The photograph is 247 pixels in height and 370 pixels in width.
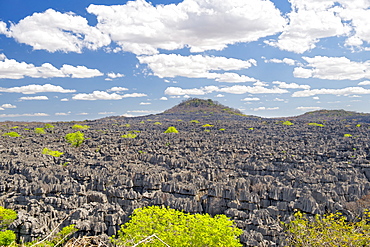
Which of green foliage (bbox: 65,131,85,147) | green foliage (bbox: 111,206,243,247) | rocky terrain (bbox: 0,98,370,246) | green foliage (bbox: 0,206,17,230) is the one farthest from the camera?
green foliage (bbox: 65,131,85,147)

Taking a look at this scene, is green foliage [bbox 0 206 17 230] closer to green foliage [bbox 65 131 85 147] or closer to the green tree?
the green tree

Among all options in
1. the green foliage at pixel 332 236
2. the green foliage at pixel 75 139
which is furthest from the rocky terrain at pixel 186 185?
the green foliage at pixel 75 139

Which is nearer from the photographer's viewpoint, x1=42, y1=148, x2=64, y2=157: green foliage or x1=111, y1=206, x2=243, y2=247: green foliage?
x1=111, y1=206, x2=243, y2=247: green foliage

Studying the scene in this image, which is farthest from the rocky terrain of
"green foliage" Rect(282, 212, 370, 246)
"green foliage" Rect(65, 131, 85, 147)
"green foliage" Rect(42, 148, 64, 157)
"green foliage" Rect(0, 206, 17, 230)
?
"green foliage" Rect(65, 131, 85, 147)

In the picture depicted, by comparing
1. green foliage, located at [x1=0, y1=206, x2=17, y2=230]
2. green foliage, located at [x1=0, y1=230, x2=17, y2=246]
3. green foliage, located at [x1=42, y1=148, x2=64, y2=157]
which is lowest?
green foliage, located at [x1=0, y1=230, x2=17, y2=246]

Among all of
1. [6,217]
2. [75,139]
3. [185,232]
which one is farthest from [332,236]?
[75,139]

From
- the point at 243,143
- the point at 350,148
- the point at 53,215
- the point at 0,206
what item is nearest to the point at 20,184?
the point at 0,206

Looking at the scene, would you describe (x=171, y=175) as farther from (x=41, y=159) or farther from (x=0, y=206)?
(x=41, y=159)

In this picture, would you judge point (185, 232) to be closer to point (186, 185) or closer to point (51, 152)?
point (186, 185)

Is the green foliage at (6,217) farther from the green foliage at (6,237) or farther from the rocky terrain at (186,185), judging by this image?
the green foliage at (6,237)

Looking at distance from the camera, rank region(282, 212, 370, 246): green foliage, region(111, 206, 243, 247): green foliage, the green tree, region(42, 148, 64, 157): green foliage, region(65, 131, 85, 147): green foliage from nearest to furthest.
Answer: region(282, 212, 370, 246): green foliage → region(111, 206, 243, 247): green foliage → the green tree → region(42, 148, 64, 157): green foliage → region(65, 131, 85, 147): green foliage
